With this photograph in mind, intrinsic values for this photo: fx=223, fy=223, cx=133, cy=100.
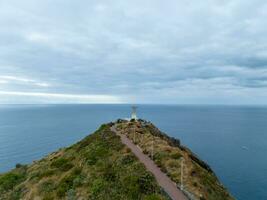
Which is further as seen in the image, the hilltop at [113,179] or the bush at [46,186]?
the bush at [46,186]

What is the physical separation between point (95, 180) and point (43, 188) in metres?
6.92

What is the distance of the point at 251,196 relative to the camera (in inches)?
1735

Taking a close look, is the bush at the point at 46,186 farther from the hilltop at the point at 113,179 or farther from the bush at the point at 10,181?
the bush at the point at 10,181

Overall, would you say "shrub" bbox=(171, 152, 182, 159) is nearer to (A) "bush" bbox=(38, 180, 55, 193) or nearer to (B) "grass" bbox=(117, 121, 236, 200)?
(B) "grass" bbox=(117, 121, 236, 200)

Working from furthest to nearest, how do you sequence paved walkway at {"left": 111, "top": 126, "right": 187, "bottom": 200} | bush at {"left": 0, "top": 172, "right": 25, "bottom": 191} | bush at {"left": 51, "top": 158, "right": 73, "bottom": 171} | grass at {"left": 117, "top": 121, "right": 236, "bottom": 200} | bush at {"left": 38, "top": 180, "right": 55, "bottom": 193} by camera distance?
bush at {"left": 0, "top": 172, "right": 25, "bottom": 191}, bush at {"left": 51, "top": 158, "right": 73, "bottom": 171}, bush at {"left": 38, "top": 180, "right": 55, "bottom": 193}, grass at {"left": 117, "top": 121, "right": 236, "bottom": 200}, paved walkway at {"left": 111, "top": 126, "right": 187, "bottom": 200}

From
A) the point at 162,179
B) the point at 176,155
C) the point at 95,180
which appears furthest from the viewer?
the point at 176,155

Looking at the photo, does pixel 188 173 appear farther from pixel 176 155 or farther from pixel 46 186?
pixel 46 186

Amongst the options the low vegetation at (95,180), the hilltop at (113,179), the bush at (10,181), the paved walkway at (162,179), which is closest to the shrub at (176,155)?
the hilltop at (113,179)

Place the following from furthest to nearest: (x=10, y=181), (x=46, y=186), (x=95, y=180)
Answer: (x=10, y=181), (x=46, y=186), (x=95, y=180)

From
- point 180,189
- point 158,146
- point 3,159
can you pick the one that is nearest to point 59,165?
point 158,146

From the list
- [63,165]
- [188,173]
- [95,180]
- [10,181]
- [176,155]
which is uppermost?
[176,155]

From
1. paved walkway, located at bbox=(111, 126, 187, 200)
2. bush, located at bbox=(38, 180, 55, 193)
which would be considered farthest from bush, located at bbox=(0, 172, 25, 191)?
paved walkway, located at bbox=(111, 126, 187, 200)

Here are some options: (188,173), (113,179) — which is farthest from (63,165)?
(188,173)

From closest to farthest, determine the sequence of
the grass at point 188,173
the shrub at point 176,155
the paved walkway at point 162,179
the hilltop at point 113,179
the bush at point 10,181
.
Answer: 1. the paved walkway at point 162,179
2. the hilltop at point 113,179
3. the grass at point 188,173
4. the shrub at point 176,155
5. the bush at point 10,181
